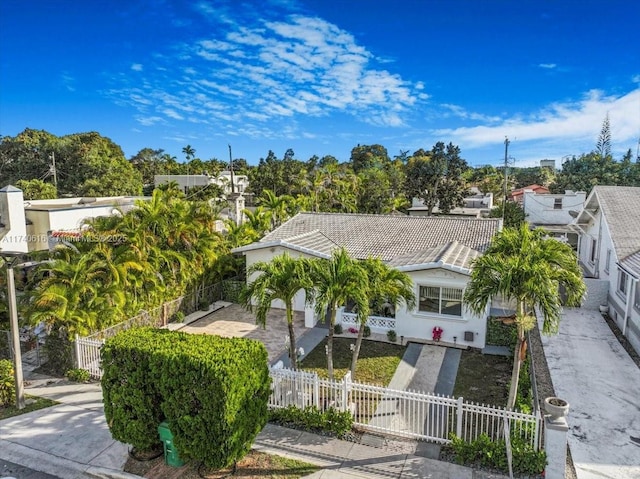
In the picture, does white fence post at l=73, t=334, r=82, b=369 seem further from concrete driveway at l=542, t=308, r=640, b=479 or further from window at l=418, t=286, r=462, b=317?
concrete driveway at l=542, t=308, r=640, b=479

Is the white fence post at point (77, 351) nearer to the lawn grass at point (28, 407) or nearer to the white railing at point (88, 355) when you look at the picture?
the white railing at point (88, 355)

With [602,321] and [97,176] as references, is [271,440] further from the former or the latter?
[97,176]

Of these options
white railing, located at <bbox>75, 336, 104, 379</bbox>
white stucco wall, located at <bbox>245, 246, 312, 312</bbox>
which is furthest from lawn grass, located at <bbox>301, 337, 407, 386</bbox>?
white railing, located at <bbox>75, 336, 104, 379</bbox>

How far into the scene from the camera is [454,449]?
9.50 m

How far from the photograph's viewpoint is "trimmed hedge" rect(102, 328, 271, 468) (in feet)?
26.7

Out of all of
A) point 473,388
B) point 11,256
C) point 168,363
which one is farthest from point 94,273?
point 473,388

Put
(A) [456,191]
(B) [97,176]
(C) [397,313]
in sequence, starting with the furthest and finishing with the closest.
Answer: (B) [97,176] → (A) [456,191] → (C) [397,313]

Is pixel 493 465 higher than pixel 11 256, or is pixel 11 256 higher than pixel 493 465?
pixel 11 256

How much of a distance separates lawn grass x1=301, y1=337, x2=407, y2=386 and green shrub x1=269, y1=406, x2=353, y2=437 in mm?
3438

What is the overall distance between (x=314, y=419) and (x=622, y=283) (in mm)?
15013

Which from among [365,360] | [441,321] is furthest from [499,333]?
[365,360]

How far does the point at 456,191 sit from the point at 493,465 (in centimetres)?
3797

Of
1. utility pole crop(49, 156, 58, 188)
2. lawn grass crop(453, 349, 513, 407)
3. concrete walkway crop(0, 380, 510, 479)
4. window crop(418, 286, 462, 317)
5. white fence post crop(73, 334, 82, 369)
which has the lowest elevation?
lawn grass crop(453, 349, 513, 407)

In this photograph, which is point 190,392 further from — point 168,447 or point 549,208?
point 549,208
